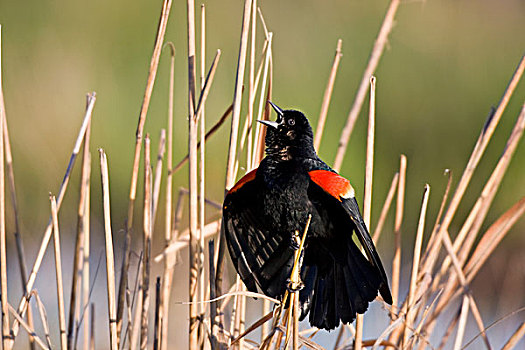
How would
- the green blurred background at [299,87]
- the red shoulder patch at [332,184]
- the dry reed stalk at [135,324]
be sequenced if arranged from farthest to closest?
the green blurred background at [299,87] → the dry reed stalk at [135,324] → the red shoulder patch at [332,184]

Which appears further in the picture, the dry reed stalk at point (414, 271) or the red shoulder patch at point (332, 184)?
the dry reed stalk at point (414, 271)

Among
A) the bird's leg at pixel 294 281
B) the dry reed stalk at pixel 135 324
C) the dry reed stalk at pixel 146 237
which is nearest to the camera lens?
the bird's leg at pixel 294 281

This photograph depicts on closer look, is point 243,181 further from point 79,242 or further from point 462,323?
point 462,323

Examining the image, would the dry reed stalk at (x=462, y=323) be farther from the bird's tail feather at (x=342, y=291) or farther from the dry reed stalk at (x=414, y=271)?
the bird's tail feather at (x=342, y=291)

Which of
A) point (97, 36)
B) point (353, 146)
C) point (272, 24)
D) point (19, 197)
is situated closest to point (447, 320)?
point (353, 146)

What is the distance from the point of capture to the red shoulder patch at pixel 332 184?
1.53 m

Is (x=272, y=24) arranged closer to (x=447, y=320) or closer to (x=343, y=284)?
(x=447, y=320)

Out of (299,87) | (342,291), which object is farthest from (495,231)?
(299,87)

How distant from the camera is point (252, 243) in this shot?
1710 mm

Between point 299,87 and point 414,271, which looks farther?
point 299,87

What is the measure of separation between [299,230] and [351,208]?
0.18 m

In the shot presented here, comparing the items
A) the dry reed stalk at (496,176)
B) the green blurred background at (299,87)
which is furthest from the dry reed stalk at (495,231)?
the green blurred background at (299,87)

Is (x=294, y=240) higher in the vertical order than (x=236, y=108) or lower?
lower

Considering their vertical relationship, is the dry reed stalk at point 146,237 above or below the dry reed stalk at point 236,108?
below
